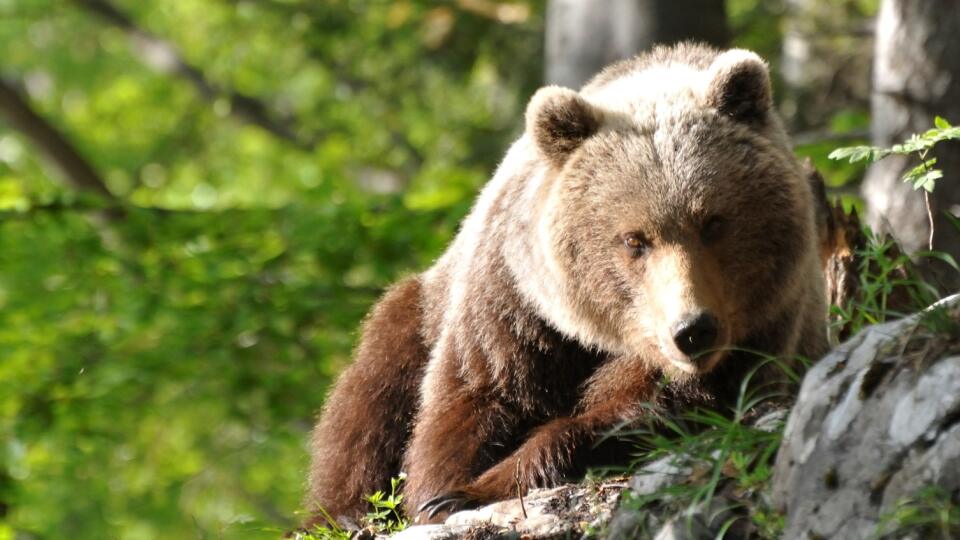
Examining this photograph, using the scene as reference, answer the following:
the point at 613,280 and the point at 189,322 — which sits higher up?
the point at 613,280

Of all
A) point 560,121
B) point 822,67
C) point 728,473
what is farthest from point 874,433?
point 822,67

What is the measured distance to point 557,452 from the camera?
15.6ft

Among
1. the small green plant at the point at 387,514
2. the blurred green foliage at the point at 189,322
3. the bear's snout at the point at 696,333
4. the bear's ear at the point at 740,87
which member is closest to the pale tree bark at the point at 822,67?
the blurred green foliage at the point at 189,322

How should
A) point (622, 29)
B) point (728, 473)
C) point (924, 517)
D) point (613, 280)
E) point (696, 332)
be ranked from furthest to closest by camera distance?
1. point (622, 29)
2. point (613, 280)
3. point (696, 332)
4. point (728, 473)
5. point (924, 517)

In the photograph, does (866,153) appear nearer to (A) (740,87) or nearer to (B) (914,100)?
(A) (740,87)

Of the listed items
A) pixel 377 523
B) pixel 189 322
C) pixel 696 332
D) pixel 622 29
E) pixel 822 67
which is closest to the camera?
pixel 696 332

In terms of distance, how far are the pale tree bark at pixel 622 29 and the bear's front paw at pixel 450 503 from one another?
454 centimetres

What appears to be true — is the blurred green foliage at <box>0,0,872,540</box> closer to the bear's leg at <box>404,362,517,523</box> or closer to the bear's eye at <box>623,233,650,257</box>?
the bear's leg at <box>404,362,517,523</box>

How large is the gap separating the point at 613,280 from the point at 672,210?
0.40 meters

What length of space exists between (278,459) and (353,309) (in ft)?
5.76

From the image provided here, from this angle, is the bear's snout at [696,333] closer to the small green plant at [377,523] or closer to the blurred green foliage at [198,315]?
the small green plant at [377,523]

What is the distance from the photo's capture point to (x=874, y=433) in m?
3.19

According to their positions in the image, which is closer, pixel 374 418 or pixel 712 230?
pixel 712 230

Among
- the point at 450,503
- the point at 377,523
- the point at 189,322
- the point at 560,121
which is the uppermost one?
the point at 560,121
